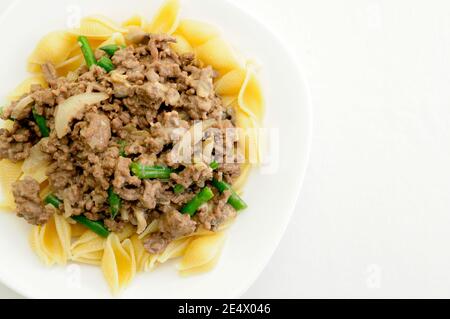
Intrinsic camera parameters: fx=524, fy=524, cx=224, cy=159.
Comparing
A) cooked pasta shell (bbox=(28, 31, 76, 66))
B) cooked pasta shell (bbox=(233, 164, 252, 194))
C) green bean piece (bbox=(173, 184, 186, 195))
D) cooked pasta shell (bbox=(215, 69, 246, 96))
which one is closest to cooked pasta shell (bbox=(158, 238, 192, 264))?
green bean piece (bbox=(173, 184, 186, 195))

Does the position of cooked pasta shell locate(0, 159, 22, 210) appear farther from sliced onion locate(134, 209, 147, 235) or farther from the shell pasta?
sliced onion locate(134, 209, 147, 235)

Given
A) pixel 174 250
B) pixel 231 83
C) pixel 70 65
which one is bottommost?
pixel 174 250

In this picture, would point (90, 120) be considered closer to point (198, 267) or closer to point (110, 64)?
point (110, 64)

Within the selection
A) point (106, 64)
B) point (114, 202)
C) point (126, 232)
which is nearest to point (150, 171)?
point (114, 202)

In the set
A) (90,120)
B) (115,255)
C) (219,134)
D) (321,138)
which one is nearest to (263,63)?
(219,134)

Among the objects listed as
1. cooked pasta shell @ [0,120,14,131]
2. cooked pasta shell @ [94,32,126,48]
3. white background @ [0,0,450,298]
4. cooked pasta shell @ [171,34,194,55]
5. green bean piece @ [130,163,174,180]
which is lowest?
white background @ [0,0,450,298]

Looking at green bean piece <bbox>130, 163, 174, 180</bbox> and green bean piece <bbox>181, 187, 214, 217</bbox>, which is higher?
green bean piece <bbox>130, 163, 174, 180</bbox>

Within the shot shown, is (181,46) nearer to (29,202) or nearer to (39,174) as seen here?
(39,174)
